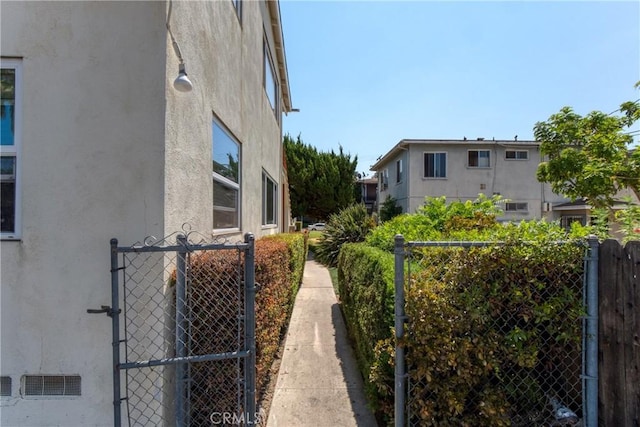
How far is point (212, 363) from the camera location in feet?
8.75

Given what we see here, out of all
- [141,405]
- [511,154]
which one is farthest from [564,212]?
[141,405]

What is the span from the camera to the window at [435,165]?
1834 centimetres

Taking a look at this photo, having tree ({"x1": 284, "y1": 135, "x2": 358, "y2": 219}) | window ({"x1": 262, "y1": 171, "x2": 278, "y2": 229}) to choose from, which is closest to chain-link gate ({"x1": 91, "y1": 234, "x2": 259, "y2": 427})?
window ({"x1": 262, "y1": 171, "x2": 278, "y2": 229})

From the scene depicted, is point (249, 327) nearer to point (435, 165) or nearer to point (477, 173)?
point (435, 165)

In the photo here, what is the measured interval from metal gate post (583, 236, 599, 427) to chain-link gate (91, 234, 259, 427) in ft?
8.66

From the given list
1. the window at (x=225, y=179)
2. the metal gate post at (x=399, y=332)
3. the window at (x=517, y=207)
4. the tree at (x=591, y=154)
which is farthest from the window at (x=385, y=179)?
the metal gate post at (x=399, y=332)

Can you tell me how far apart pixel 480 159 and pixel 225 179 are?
60.0ft

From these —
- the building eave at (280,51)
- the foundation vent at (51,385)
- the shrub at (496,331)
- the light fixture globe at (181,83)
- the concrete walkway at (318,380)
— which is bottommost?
the concrete walkway at (318,380)

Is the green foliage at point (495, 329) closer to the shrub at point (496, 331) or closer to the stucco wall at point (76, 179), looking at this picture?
the shrub at point (496, 331)

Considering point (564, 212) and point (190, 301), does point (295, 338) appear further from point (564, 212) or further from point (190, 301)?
point (564, 212)

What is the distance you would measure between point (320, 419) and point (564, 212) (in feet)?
71.5

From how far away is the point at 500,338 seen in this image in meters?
2.40

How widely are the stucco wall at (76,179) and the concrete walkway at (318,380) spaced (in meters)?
1.78

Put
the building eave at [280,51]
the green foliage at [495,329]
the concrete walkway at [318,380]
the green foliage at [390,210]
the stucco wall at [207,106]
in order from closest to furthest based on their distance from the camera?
the green foliage at [495,329], the stucco wall at [207,106], the concrete walkway at [318,380], the building eave at [280,51], the green foliage at [390,210]
